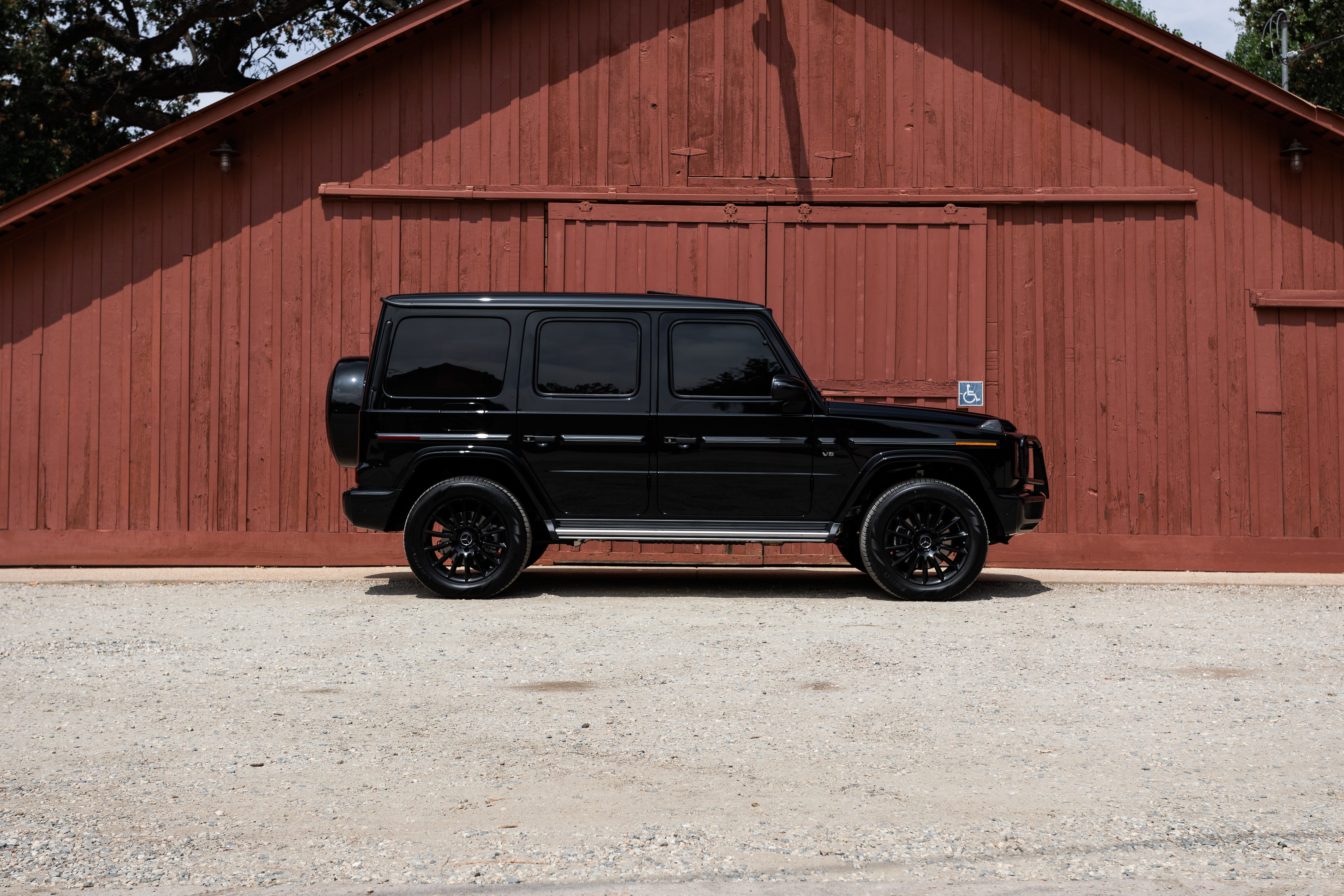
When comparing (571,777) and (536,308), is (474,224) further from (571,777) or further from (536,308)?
(571,777)

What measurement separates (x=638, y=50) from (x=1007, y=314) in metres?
4.21

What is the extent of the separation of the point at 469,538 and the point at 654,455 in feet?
4.69

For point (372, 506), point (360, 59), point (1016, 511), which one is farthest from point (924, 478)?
point (360, 59)

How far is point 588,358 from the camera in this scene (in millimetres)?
8203

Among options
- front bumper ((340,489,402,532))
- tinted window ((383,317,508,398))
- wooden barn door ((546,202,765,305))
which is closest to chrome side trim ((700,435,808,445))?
tinted window ((383,317,508,398))

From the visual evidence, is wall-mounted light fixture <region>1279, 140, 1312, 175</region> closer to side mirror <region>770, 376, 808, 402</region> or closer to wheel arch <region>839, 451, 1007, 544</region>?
wheel arch <region>839, 451, 1007, 544</region>

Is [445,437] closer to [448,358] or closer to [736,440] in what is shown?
[448,358]

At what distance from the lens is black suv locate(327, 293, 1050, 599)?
7996 mm

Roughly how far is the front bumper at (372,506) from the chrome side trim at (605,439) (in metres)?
1.25

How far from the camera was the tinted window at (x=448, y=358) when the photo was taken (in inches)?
320

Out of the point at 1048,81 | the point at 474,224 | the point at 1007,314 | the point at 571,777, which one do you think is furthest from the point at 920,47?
the point at 571,777

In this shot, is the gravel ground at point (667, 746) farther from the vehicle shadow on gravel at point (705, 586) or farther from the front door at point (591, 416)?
the front door at point (591, 416)

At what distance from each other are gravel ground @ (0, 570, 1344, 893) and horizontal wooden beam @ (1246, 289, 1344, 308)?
392 cm

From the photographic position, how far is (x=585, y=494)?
318 inches
